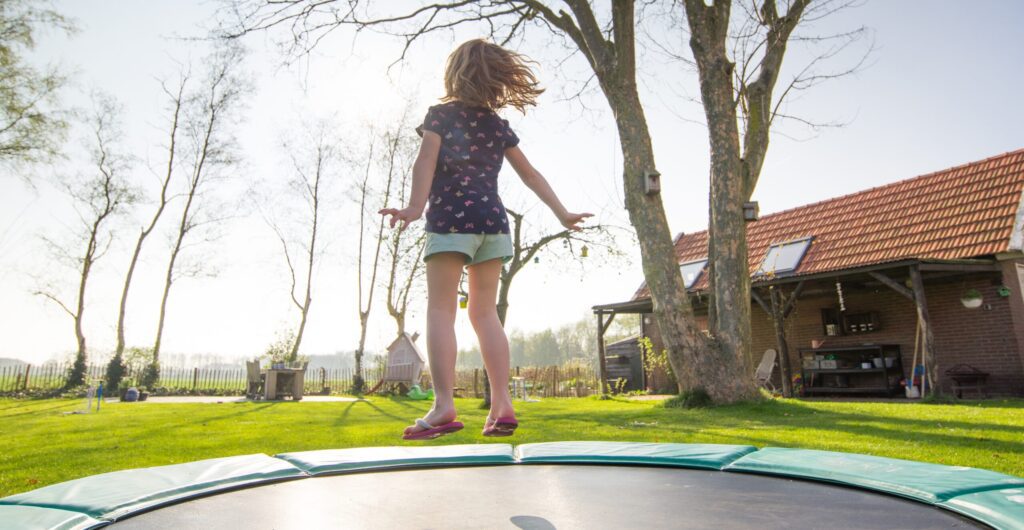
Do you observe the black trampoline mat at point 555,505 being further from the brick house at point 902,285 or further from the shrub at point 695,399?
the brick house at point 902,285

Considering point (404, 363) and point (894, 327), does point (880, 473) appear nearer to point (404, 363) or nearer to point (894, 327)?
point (894, 327)

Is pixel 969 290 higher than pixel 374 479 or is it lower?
higher

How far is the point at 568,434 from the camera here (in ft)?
14.9

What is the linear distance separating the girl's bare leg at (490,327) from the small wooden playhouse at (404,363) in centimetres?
1122

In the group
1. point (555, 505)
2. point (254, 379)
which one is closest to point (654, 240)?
point (555, 505)

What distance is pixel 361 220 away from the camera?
15.9 meters

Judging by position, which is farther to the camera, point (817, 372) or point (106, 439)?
point (817, 372)

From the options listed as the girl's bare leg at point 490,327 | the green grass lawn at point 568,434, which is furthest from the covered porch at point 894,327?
the girl's bare leg at point 490,327

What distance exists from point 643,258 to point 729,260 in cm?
88

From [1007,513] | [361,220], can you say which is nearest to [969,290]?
[1007,513]

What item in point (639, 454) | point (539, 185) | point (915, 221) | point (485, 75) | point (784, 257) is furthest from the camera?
point (784, 257)

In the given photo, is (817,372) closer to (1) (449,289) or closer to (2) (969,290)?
(2) (969,290)

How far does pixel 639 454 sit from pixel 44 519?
1.80 m

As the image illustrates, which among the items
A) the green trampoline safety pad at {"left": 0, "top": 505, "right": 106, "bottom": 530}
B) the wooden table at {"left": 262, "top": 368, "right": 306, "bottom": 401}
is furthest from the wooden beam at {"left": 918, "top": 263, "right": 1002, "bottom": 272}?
the wooden table at {"left": 262, "top": 368, "right": 306, "bottom": 401}
